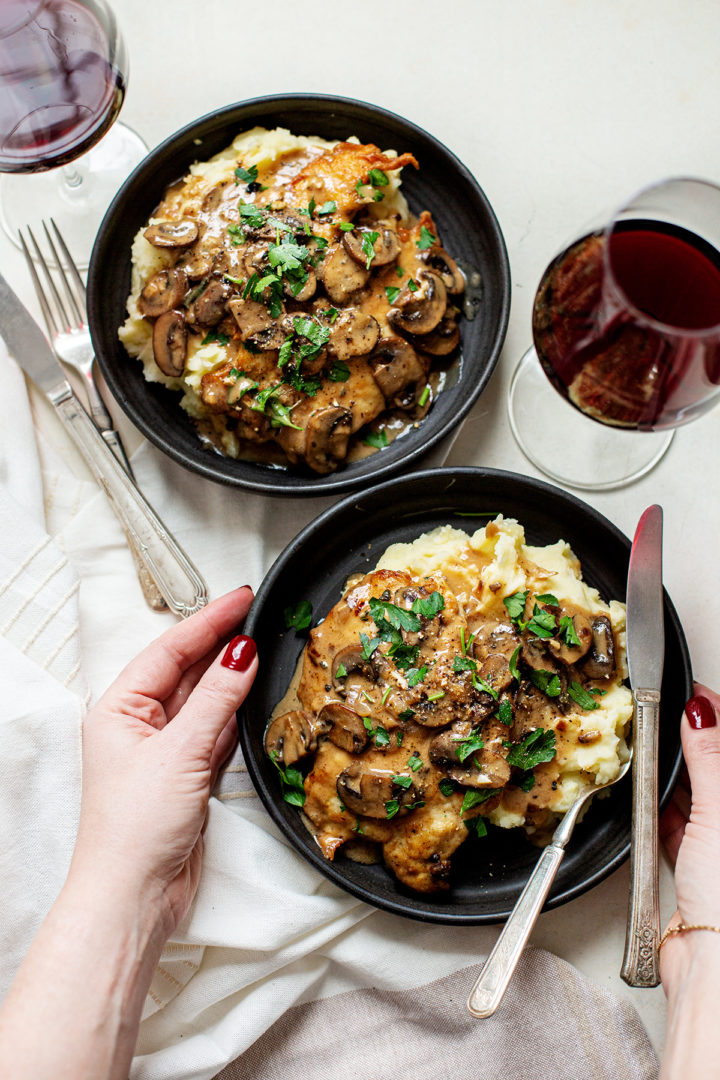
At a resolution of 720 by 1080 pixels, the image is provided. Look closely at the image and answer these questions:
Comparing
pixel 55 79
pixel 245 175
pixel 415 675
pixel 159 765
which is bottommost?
pixel 415 675

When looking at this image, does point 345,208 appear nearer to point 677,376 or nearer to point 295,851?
point 677,376

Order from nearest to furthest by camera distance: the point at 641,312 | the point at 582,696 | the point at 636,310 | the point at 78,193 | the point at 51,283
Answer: the point at 636,310 < the point at 641,312 < the point at 582,696 < the point at 51,283 < the point at 78,193

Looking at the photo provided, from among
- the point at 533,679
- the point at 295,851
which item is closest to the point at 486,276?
the point at 533,679

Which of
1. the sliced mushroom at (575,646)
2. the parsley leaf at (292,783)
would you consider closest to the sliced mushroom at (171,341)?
the parsley leaf at (292,783)

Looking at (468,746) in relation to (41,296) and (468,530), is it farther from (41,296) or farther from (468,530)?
(41,296)

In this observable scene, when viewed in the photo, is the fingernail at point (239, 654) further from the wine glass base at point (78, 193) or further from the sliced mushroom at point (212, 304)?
the wine glass base at point (78, 193)

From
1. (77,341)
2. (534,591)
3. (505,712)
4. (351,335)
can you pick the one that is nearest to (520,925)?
(505,712)
